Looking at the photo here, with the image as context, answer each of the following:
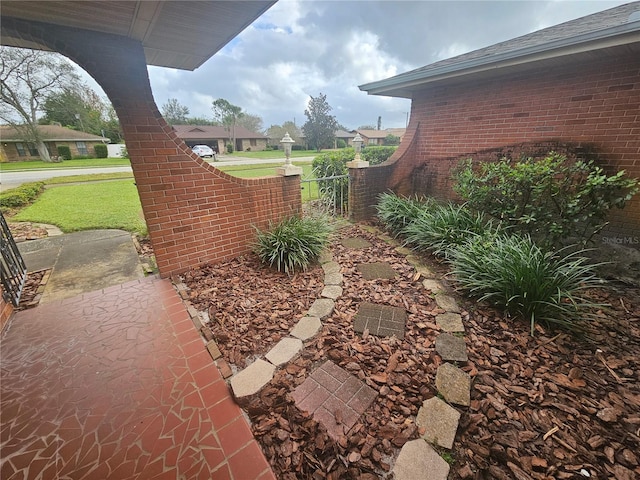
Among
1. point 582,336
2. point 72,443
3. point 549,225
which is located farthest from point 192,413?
point 549,225

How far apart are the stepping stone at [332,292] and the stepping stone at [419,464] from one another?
1.52 m

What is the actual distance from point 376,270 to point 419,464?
223 cm

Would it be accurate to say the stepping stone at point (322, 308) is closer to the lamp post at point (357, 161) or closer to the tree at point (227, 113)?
the lamp post at point (357, 161)

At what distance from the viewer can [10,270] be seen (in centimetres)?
288

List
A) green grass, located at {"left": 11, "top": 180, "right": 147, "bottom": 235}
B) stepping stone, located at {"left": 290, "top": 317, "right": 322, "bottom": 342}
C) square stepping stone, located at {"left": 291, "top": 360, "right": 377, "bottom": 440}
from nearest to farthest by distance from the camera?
square stepping stone, located at {"left": 291, "top": 360, "right": 377, "bottom": 440} → stepping stone, located at {"left": 290, "top": 317, "right": 322, "bottom": 342} → green grass, located at {"left": 11, "top": 180, "right": 147, "bottom": 235}

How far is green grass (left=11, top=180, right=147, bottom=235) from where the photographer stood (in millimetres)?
5547

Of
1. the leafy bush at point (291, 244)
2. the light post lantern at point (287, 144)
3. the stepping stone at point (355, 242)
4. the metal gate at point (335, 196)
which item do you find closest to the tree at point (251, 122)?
the metal gate at point (335, 196)

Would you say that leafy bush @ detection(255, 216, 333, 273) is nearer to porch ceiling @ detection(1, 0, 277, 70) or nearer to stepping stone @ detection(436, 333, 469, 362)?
stepping stone @ detection(436, 333, 469, 362)

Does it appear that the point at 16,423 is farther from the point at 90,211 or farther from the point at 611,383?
the point at 90,211

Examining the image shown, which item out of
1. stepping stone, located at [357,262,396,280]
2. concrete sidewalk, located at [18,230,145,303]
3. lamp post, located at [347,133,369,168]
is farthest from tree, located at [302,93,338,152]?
stepping stone, located at [357,262,396,280]

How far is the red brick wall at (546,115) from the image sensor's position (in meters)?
3.13

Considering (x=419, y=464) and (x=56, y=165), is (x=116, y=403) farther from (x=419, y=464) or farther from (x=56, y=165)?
(x=56, y=165)

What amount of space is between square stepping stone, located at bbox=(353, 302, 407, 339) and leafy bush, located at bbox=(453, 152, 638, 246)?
2116 mm

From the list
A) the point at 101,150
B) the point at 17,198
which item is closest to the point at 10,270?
the point at 17,198
